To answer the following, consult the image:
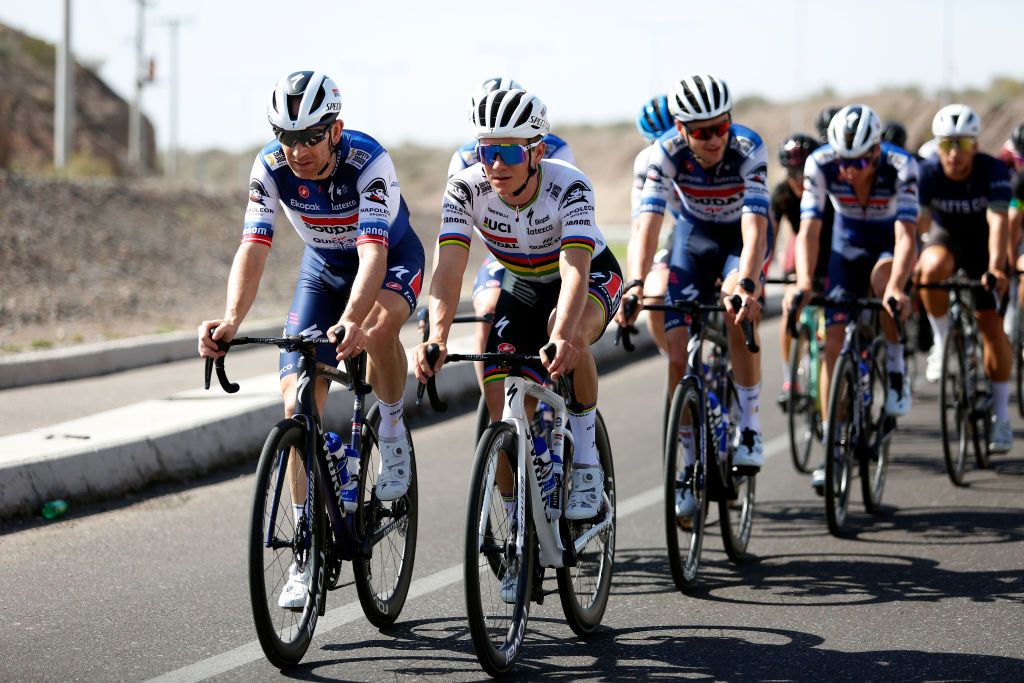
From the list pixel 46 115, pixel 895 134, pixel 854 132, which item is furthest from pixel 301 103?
pixel 46 115

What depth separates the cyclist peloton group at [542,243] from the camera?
527 centimetres

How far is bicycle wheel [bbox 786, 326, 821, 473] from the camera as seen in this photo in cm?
908

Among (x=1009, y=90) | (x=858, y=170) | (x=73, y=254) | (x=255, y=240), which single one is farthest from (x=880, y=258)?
(x=1009, y=90)

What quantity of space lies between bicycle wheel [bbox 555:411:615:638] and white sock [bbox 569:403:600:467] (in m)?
0.12

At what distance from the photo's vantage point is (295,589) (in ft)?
16.5

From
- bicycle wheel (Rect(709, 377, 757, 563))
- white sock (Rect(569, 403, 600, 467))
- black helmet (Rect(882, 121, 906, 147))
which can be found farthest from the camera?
black helmet (Rect(882, 121, 906, 147))

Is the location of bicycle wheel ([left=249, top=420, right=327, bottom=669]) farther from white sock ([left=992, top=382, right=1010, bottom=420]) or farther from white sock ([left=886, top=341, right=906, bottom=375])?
white sock ([left=992, top=382, right=1010, bottom=420])

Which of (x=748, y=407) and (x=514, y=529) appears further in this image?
(x=748, y=407)

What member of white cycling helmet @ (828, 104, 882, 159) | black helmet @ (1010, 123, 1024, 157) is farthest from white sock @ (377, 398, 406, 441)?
black helmet @ (1010, 123, 1024, 157)

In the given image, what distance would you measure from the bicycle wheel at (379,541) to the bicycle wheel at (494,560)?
67 cm

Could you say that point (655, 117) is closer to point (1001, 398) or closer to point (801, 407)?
point (801, 407)

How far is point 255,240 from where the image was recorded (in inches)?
218

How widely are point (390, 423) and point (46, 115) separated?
3753 cm

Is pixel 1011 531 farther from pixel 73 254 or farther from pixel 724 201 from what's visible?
pixel 73 254
